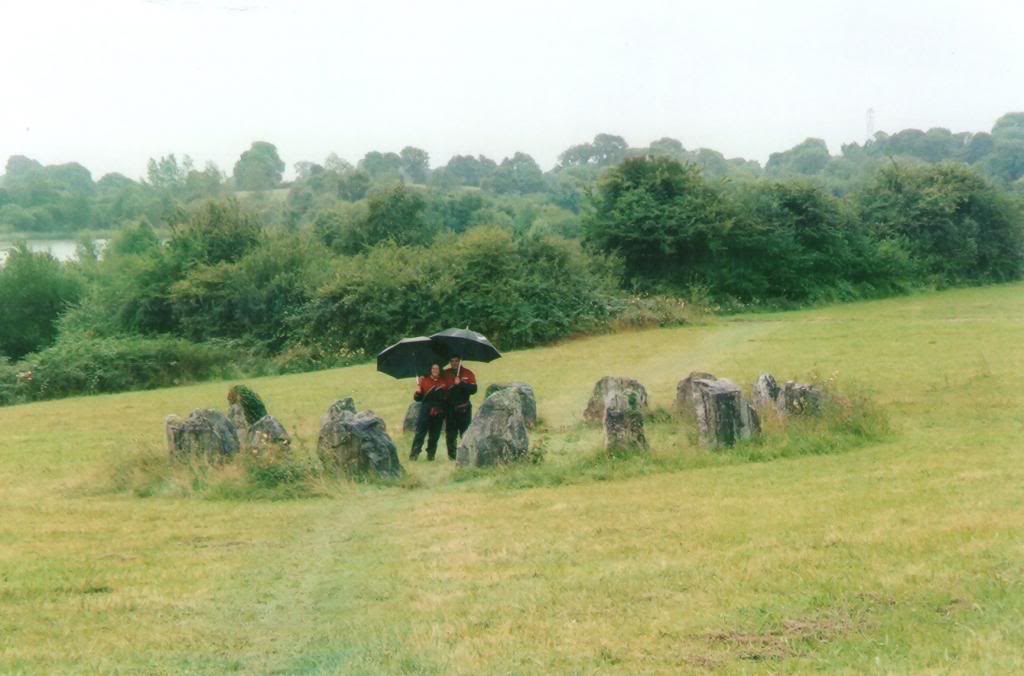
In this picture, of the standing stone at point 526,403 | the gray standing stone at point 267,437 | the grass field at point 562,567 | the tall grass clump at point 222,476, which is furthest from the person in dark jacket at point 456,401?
the gray standing stone at point 267,437

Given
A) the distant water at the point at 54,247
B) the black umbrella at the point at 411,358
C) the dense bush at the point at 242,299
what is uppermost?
the distant water at the point at 54,247

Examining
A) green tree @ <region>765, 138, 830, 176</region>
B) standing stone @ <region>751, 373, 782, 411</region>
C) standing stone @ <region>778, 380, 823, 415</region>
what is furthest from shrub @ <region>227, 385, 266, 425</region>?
green tree @ <region>765, 138, 830, 176</region>

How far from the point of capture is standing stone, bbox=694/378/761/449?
55.1 feet

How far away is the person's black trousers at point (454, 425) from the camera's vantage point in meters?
18.4

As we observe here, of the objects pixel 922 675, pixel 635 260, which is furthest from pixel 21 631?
pixel 635 260

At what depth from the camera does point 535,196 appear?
384 feet

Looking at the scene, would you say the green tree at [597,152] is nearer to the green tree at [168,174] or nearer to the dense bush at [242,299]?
the green tree at [168,174]

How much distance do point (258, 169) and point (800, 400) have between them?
109m

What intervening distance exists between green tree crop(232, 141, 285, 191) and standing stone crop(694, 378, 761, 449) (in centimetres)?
10594

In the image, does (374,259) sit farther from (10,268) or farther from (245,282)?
(10,268)

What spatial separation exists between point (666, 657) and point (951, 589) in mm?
2364

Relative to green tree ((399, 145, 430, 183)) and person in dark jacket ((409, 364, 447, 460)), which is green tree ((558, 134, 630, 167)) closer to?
green tree ((399, 145, 430, 183))

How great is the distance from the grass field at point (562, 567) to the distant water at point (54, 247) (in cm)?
4537

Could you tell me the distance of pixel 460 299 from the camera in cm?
4259
